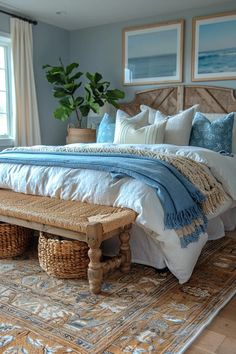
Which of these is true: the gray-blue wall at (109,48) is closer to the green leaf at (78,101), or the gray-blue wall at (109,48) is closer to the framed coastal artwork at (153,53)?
the framed coastal artwork at (153,53)

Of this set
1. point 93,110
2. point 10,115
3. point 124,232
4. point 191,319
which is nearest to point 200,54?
point 93,110

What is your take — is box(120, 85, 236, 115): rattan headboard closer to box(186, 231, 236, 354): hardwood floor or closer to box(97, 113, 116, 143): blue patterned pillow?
box(97, 113, 116, 143): blue patterned pillow

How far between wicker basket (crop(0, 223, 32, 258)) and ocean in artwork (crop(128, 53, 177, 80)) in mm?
2792

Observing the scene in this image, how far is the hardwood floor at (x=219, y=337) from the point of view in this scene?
1.56 meters

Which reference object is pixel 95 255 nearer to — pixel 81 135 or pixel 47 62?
pixel 81 135

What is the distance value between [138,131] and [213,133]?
0.73 m

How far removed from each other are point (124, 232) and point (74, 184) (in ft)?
1.69

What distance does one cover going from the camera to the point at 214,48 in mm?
4141

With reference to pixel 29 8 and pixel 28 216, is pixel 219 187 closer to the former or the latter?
pixel 28 216

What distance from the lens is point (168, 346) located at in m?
1.59

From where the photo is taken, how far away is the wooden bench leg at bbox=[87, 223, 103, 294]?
1922 millimetres

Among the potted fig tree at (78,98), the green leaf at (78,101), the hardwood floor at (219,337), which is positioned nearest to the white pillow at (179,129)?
the potted fig tree at (78,98)

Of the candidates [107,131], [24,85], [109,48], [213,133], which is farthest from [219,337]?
[109,48]

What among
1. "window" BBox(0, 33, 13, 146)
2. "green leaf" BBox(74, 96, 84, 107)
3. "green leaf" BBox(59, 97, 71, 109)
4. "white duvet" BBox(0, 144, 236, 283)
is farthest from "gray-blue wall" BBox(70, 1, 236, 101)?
"white duvet" BBox(0, 144, 236, 283)
